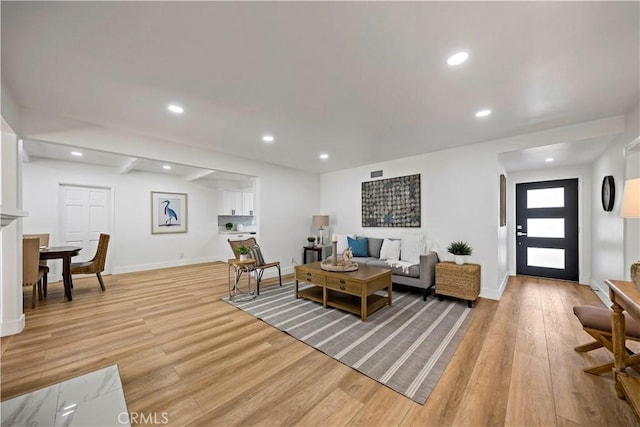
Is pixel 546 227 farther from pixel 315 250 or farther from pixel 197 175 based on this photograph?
pixel 197 175

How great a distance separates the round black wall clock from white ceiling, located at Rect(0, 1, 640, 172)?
3.54 ft

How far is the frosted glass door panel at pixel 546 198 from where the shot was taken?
4625 mm

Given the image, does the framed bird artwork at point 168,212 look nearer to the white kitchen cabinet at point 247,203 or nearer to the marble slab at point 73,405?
the white kitchen cabinet at point 247,203

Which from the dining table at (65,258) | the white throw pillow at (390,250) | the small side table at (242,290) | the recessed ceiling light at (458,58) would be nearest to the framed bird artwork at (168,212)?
the dining table at (65,258)

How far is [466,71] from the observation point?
1910 mm

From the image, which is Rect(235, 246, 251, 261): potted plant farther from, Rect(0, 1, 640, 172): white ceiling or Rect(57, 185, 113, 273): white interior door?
Rect(57, 185, 113, 273): white interior door

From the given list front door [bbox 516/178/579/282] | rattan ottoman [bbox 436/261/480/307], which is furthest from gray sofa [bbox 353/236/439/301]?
front door [bbox 516/178/579/282]

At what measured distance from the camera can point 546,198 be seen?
4754 millimetres

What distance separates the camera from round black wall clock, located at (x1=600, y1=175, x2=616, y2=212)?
125 inches

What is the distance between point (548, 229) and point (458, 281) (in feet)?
9.71

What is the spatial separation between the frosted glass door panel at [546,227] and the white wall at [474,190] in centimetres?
58

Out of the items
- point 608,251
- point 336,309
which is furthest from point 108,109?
point 608,251

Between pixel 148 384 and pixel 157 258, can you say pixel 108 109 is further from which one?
pixel 157 258

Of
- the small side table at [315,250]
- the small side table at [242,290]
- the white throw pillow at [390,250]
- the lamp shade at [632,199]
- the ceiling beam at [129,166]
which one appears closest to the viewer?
the lamp shade at [632,199]
